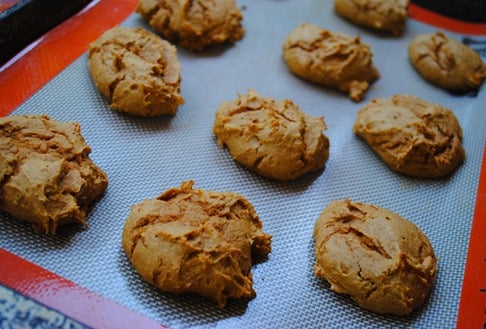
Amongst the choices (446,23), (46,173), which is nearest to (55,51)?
(46,173)

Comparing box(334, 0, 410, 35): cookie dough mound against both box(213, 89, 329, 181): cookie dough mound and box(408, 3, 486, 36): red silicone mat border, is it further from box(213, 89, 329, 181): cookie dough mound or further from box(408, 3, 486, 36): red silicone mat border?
A: box(213, 89, 329, 181): cookie dough mound

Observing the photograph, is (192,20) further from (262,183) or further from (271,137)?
(262,183)

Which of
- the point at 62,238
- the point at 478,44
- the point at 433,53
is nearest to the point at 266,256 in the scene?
the point at 62,238

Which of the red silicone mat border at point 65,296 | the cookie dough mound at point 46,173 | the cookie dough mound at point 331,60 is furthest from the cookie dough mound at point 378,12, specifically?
the red silicone mat border at point 65,296

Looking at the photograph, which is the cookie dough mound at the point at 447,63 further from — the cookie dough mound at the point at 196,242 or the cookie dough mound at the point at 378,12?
the cookie dough mound at the point at 196,242

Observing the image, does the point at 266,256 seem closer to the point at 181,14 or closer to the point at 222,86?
the point at 222,86

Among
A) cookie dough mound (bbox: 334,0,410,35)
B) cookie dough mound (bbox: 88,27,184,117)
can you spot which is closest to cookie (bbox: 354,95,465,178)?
cookie dough mound (bbox: 334,0,410,35)
